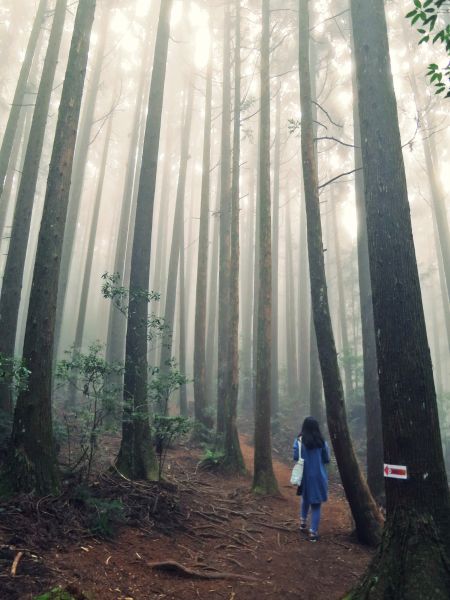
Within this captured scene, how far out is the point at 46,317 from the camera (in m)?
6.34

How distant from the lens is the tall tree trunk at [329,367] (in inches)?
257

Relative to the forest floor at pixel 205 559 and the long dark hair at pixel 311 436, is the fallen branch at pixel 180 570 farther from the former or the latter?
the long dark hair at pixel 311 436

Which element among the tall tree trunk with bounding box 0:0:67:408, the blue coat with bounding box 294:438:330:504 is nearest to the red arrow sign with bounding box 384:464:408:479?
the blue coat with bounding box 294:438:330:504

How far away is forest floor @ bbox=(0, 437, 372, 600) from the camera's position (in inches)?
157

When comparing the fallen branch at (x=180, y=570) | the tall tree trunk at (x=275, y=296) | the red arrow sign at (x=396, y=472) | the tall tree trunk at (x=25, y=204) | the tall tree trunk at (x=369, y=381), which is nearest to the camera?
the red arrow sign at (x=396, y=472)

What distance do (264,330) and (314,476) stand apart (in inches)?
152

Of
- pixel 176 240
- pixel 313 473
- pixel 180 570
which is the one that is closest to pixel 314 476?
pixel 313 473

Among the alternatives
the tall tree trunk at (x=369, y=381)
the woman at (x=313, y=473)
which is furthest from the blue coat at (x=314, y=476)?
the tall tree trunk at (x=369, y=381)

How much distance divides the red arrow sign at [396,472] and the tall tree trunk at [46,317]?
460cm

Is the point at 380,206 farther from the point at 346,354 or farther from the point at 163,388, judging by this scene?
the point at 346,354

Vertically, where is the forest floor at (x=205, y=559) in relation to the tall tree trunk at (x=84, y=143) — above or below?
below

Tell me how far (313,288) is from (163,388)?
3.60m

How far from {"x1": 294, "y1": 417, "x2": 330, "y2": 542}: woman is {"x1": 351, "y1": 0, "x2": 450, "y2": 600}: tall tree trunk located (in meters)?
3.09

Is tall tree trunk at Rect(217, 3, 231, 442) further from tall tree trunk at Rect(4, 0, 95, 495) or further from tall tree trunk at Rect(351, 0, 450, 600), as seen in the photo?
tall tree trunk at Rect(351, 0, 450, 600)
